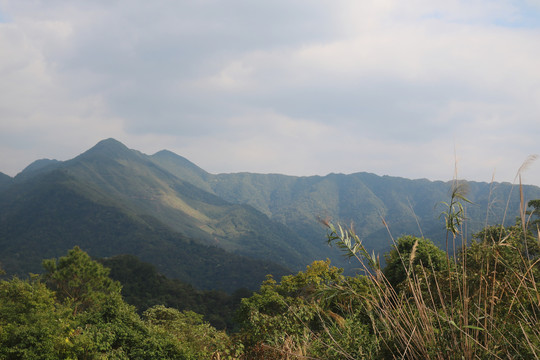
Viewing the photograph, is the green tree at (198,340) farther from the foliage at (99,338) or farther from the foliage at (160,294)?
the foliage at (160,294)

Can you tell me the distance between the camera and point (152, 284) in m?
79.8

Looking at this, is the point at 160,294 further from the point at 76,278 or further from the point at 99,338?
the point at 99,338

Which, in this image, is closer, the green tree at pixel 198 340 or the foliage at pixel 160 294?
the green tree at pixel 198 340

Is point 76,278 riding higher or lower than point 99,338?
lower

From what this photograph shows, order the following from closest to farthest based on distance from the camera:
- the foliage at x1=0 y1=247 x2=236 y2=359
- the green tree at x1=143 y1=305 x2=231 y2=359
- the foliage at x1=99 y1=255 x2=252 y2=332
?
the foliage at x1=0 y1=247 x2=236 y2=359, the green tree at x1=143 y1=305 x2=231 y2=359, the foliage at x1=99 y1=255 x2=252 y2=332


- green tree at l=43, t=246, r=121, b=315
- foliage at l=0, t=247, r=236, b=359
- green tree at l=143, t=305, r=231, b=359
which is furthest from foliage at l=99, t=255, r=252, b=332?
foliage at l=0, t=247, r=236, b=359

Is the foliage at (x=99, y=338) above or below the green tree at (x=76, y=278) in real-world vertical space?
above

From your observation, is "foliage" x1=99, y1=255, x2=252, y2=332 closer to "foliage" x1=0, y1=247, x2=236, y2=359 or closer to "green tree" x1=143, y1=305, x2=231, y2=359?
"green tree" x1=143, y1=305, x2=231, y2=359

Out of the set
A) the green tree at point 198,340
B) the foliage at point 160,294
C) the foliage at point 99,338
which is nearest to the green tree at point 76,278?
the green tree at point 198,340

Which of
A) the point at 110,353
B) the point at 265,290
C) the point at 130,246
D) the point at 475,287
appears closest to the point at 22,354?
the point at 110,353

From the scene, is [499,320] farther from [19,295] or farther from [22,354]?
[19,295]

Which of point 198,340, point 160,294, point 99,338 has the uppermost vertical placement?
point 99,338

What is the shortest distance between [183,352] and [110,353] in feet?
7.85

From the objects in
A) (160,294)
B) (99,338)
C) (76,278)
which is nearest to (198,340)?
(99,338)
